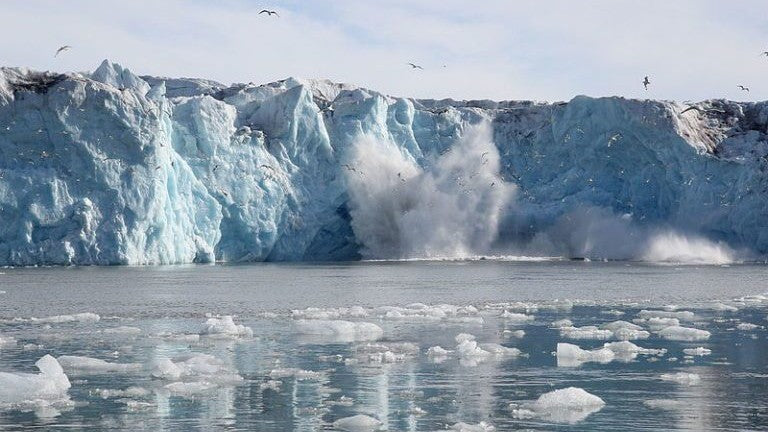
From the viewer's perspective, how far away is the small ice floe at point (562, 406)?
12969mm

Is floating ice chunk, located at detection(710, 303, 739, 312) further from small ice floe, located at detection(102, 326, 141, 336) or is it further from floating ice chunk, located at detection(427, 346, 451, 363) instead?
small ice floe, located at detection(102, 326, 141, 336)

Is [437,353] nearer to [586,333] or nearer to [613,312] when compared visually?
[586,333]

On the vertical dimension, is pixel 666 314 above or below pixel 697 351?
above

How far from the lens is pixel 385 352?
1838 centimetres

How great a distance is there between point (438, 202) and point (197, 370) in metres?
44.7

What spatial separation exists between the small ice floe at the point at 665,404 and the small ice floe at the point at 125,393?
265 inches

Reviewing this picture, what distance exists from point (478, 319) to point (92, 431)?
13.8 m

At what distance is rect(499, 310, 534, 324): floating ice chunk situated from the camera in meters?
24.8

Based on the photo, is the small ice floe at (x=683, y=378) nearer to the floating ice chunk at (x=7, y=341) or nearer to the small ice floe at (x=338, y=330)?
the small ice floe at (x=338, y=330)

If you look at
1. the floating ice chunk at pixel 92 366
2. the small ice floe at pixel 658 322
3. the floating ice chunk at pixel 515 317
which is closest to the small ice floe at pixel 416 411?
the floating ice chunk at pixel 92 366

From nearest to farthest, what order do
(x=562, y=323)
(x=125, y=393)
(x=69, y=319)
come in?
(x=125, y=393)
(x=562, y=323)
(x=69, y=319)

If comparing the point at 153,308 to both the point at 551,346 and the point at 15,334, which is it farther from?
the point at 551,346

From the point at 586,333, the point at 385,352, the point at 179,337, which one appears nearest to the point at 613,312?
the point at 586,333

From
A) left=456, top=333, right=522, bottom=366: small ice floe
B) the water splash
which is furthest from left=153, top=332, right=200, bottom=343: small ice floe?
the water splash
